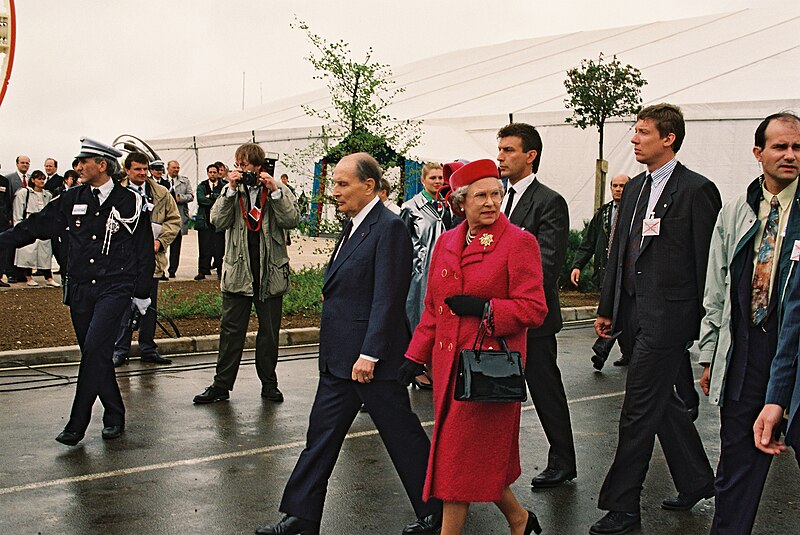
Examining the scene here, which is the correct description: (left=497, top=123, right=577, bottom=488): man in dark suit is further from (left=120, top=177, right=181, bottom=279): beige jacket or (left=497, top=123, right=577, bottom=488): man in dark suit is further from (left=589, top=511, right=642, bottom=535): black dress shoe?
(left=120, top=177, right=181, bottom=279): beige jacket

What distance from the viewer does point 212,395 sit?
831 centimetres

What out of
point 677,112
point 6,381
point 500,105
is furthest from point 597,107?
point 677,112

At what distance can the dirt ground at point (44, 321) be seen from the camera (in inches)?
428

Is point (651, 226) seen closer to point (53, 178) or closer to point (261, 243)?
point (261, 243)

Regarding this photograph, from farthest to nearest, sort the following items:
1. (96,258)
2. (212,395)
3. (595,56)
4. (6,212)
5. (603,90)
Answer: (595,56), (603,90), (6,212), (212,395), (96,258)

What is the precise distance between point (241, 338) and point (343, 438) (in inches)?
140

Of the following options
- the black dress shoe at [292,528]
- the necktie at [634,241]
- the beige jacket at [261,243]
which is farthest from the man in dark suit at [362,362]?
the beige jacket at [261,243]

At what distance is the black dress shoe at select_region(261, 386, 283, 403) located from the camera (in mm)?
8461

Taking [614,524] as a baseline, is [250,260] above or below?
above

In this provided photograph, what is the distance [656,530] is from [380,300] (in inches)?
73.4

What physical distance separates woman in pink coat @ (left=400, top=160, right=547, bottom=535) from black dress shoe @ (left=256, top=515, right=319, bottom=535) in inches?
30.2

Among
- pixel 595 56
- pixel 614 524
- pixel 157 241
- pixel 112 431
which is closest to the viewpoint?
pixel 614 524

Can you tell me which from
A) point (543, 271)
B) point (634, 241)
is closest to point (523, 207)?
point (543, 271)

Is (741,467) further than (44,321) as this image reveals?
No
